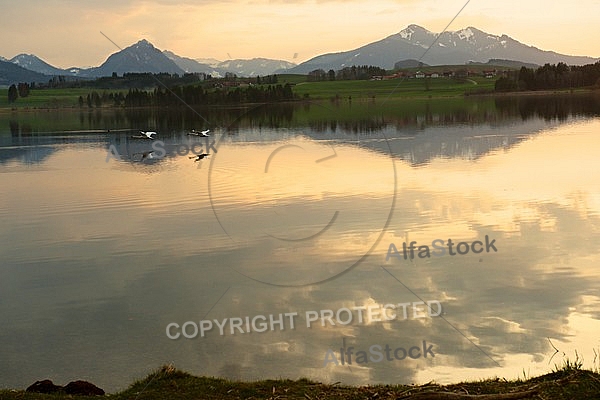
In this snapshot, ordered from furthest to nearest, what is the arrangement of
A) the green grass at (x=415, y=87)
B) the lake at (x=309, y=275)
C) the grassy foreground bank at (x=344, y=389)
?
the green grass at (x=415, y=87), the lake at (x=309, y=275), the grassy foreground bank at (x=344, y=389)

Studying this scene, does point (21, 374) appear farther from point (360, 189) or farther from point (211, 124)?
point (211, 124)

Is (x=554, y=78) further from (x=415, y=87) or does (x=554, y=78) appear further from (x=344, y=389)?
(x=344, y=389)

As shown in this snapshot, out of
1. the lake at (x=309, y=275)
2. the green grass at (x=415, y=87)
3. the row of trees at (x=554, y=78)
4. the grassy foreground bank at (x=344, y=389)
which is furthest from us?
the row of trees at (x=554, y=78)

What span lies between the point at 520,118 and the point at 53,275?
72135 mm

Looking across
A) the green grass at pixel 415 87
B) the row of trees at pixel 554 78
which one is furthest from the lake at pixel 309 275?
the row of trees at pixel 554 78

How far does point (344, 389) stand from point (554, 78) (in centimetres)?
18845

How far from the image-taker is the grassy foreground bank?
8.81 meters

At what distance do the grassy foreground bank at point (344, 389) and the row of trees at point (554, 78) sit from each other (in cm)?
17798

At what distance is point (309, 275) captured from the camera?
57.2ft

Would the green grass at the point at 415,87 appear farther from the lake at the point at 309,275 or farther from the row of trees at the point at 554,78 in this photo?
the lake at the point at 309,275

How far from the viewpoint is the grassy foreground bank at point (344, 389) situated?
881 cm

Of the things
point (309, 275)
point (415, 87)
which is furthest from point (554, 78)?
point (309, 275)

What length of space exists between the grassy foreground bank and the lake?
1525mm

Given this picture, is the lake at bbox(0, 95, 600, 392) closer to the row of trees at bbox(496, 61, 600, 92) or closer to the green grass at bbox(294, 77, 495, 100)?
the green grass at bbox(294, 77, 495, 100)
